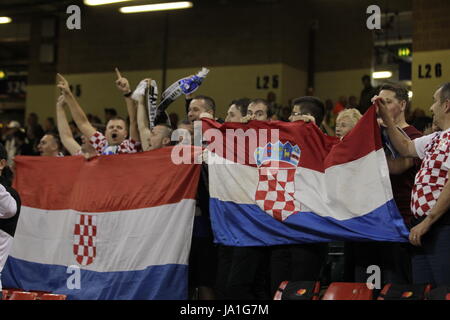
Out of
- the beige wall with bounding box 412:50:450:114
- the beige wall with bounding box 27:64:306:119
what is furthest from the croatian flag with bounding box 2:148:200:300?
the beige wall with bounding box 27:64:306:119

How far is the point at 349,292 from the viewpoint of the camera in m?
4.72

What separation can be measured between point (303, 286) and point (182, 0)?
37.8 feet

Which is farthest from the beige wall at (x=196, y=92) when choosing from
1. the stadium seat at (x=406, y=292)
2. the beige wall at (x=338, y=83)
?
the stadium seat at (x=406, y=292)

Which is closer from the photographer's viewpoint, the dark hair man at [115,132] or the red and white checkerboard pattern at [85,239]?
the red and white checkerboard pattern at [85,239]

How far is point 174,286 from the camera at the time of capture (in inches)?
236

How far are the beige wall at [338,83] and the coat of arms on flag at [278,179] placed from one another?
11.4 m

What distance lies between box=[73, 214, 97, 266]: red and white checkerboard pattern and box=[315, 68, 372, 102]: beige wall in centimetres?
1101

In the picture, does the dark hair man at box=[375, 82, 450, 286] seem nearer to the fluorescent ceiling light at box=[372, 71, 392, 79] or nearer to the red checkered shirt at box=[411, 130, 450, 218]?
the red checkered shirt at box=[411, 130, 450, 218]

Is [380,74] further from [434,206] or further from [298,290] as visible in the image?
[298,290]

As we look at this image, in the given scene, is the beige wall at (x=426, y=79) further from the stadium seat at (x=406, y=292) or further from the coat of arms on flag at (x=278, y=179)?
the stadium seat at (x=406, y=292)

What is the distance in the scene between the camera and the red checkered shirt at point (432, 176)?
4645 mm

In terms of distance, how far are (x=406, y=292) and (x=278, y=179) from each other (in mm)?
1463

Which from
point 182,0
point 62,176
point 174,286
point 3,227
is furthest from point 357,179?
point 182,0

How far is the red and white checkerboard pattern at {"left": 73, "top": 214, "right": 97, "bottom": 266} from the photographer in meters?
6.54
